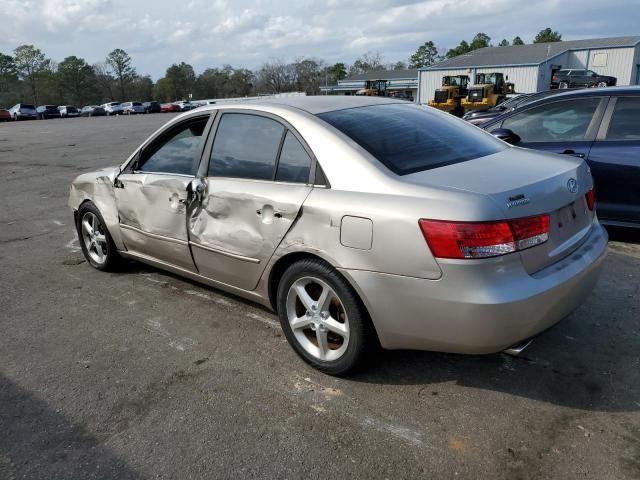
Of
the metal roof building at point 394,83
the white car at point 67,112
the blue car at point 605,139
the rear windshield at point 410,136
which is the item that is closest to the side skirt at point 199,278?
the rear windshield at point 410,136

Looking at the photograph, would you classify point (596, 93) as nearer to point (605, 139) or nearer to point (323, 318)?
point (605, 139)

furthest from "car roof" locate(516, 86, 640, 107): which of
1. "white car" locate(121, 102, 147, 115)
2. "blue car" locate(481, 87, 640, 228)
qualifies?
"white car" locate(121, 102, 147, 115)

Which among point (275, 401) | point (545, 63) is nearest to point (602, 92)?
point (275, 401)

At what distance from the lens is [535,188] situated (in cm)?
268

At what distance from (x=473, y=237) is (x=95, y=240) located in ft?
12.8

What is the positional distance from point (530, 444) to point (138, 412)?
2040 mm

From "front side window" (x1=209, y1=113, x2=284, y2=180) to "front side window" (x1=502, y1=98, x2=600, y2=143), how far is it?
11.8ft

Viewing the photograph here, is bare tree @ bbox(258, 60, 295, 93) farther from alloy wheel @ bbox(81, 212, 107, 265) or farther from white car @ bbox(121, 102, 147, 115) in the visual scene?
alloy wheel @ bbox(81, 212, 107, 265)

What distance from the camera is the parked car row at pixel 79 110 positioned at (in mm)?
52125

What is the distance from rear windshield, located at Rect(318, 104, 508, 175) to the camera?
3.01 m

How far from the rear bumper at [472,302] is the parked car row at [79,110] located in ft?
174

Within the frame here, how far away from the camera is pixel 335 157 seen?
2971 millimetres

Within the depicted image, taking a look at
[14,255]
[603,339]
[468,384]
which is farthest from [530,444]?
[14,255]

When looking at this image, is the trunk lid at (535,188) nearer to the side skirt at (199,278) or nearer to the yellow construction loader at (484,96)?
the side skirt at (199,278)
